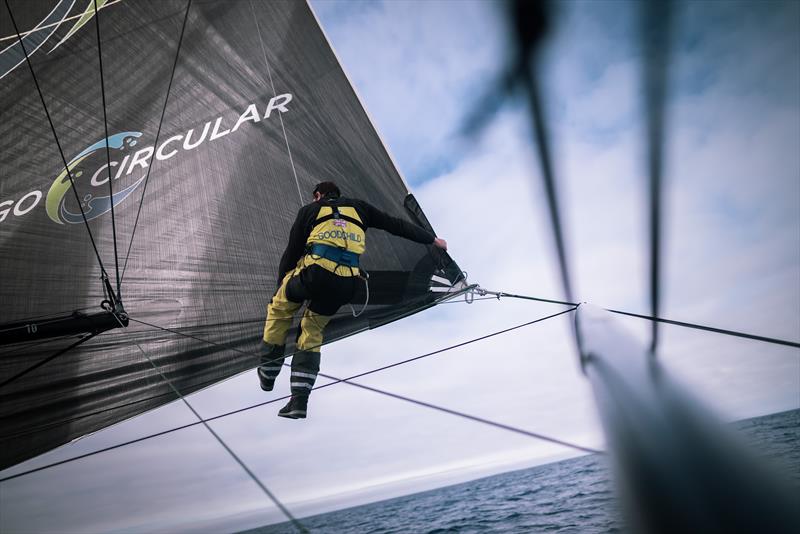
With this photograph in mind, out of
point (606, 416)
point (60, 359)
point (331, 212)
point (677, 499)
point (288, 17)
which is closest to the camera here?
point (677, 499)

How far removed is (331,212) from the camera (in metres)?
3.23

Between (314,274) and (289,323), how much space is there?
57 centimetres

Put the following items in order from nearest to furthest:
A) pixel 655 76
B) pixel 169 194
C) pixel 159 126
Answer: pixel 655 76
pixel 169 194
pixel 159 126

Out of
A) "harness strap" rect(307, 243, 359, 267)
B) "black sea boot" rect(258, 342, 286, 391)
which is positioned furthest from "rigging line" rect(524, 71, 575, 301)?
"black sea boot" rect(258, 342, 286, 391)

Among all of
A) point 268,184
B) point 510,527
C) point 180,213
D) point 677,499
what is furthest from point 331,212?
point 510,527

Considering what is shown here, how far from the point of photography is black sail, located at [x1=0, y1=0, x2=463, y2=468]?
399 cm

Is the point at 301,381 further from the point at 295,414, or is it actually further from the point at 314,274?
the point at 314,274

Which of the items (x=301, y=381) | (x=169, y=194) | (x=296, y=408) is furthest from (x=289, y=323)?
(x=169, y=194)

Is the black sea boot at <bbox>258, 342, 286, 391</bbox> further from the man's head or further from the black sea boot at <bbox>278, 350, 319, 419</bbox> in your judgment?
the man's head

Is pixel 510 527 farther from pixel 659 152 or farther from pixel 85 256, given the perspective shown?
pixel 659 152

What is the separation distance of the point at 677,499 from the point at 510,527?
1473 centimetres

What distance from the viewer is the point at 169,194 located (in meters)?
4.18

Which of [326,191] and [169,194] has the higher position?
[169,194]

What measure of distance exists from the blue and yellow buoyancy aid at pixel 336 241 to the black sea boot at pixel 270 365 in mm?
742
